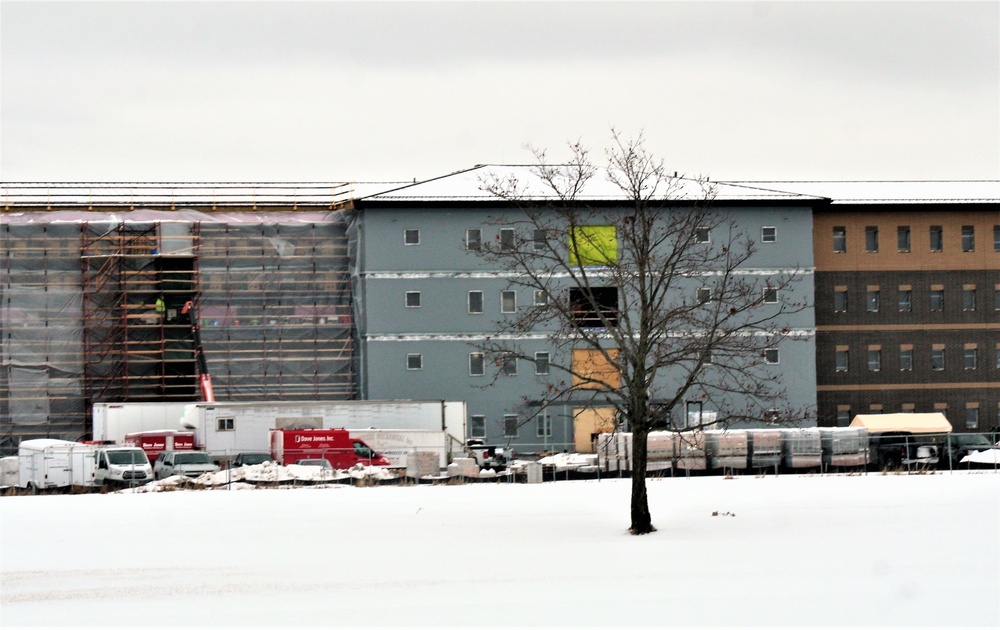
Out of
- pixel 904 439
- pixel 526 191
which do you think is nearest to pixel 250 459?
pixel 526 191

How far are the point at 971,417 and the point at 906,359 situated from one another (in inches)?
174

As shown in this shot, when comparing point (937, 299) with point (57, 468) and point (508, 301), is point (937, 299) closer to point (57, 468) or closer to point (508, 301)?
point (508, 301)

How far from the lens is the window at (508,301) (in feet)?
212

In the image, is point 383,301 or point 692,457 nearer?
point 692,457

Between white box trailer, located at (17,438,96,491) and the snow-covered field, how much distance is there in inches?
271

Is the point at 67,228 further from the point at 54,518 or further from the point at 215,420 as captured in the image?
the point at 54,518

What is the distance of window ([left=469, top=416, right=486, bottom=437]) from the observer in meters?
63.1

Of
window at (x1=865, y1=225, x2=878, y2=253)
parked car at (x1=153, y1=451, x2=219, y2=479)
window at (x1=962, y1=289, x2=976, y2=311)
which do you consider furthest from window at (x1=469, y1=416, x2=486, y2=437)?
window at (x1=962, y1=289, x2=976, y2=311)

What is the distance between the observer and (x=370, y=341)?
208ft

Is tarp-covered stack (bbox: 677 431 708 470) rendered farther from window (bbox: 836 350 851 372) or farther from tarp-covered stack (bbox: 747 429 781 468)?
window (bbox: 836 350 851 372)

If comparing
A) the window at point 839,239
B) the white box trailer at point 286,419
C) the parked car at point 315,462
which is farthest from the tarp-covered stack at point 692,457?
the window at point 839,239

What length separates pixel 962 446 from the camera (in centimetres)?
5462

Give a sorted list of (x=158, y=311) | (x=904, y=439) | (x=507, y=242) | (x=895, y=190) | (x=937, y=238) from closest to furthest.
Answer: (x=507, y=242), (x=904, y=439), (x=158, y=311), (x=937, y=238), (x=895, y=190)

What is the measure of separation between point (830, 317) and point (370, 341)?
77.4ft
